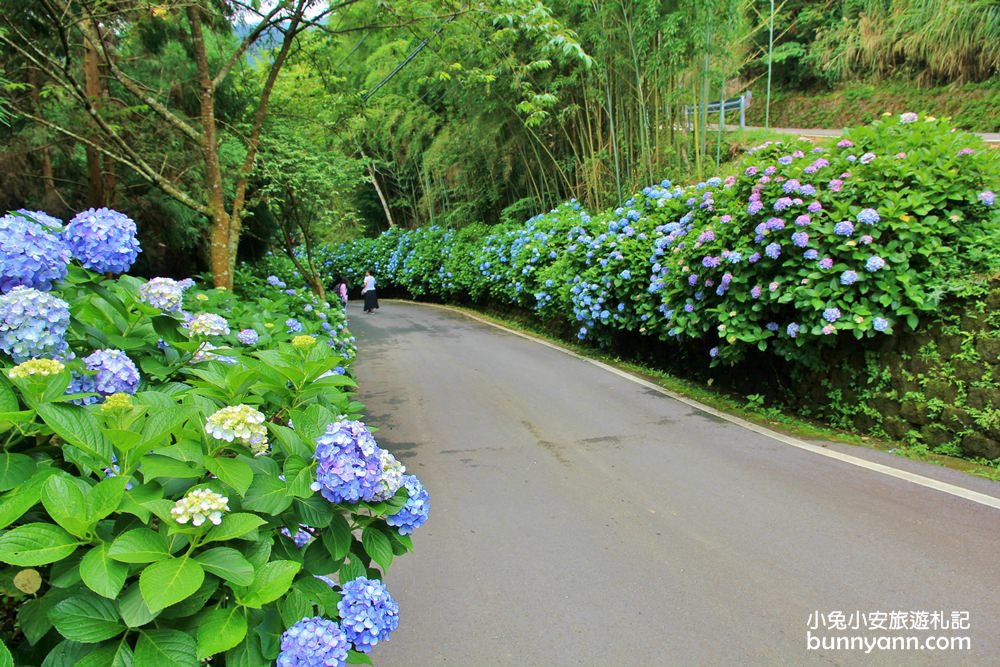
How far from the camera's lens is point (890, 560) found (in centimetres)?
342

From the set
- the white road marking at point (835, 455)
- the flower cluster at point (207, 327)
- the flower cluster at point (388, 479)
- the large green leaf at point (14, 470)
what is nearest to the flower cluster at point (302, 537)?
the flower cluster at point (388, 479)

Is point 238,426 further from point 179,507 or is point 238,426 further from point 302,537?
point 302,537

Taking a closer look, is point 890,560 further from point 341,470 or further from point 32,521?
point 32,521

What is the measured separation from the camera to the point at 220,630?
119 centimetres

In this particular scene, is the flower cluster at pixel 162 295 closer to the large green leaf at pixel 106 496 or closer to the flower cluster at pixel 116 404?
the flower cluster at pixel 116 404

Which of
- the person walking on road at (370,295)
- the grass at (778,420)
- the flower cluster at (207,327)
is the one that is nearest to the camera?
the flower cluster at (207,327)

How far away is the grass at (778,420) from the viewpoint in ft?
15.8

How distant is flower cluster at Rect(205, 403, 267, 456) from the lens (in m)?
1.40

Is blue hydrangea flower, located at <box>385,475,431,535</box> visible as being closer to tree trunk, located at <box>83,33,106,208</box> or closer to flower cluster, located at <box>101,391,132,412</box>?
flower cluster, located at <box>101,391,132,412</box>

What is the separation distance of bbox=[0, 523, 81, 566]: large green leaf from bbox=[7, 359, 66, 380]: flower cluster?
422 millimetres

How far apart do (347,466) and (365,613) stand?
34cm

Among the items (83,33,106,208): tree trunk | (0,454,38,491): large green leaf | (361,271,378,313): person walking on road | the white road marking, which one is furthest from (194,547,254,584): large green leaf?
(361,271,378,313): person walking on road

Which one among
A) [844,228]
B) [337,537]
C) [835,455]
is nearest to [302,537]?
[337,537]

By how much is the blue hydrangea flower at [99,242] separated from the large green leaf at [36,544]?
117cm
